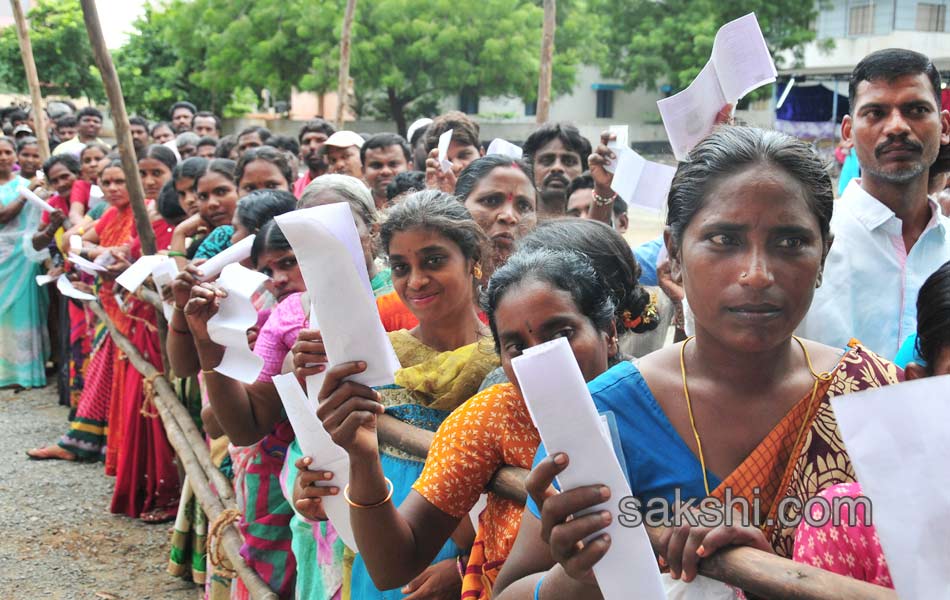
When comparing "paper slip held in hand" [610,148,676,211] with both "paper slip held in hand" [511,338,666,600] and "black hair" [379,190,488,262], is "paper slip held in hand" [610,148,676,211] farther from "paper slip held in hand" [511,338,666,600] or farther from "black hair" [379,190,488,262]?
"paper slip held in hand" [511,338,666,600]

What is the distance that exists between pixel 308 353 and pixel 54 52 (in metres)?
25.8

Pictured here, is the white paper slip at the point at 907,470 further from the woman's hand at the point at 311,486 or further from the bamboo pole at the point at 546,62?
the bamboo pole at the point at 546,62

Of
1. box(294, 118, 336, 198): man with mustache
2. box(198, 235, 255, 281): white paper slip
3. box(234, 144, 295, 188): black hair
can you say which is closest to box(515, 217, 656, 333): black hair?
box(198, 235, 255, 281): white paper slip

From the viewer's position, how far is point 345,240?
5.40ft

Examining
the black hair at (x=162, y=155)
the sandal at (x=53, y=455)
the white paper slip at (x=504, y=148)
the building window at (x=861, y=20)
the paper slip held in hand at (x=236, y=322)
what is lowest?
the sandal at (x=53, y=455)

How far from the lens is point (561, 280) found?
1983 mm

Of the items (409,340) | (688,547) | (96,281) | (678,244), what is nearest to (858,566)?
(688,547)

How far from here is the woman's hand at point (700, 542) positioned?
3.97 feet

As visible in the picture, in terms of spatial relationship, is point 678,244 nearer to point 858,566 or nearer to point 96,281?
point 858,566

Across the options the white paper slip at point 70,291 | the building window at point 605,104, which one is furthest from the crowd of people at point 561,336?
the building window at point 605,104

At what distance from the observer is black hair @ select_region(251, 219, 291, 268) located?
10.7 ft

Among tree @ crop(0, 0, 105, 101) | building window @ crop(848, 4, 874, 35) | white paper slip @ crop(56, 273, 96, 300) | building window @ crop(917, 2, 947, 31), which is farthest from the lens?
building window @ crop(917, 2, 947, 31)

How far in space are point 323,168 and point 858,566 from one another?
212 inches

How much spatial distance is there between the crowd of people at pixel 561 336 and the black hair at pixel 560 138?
0.01m
